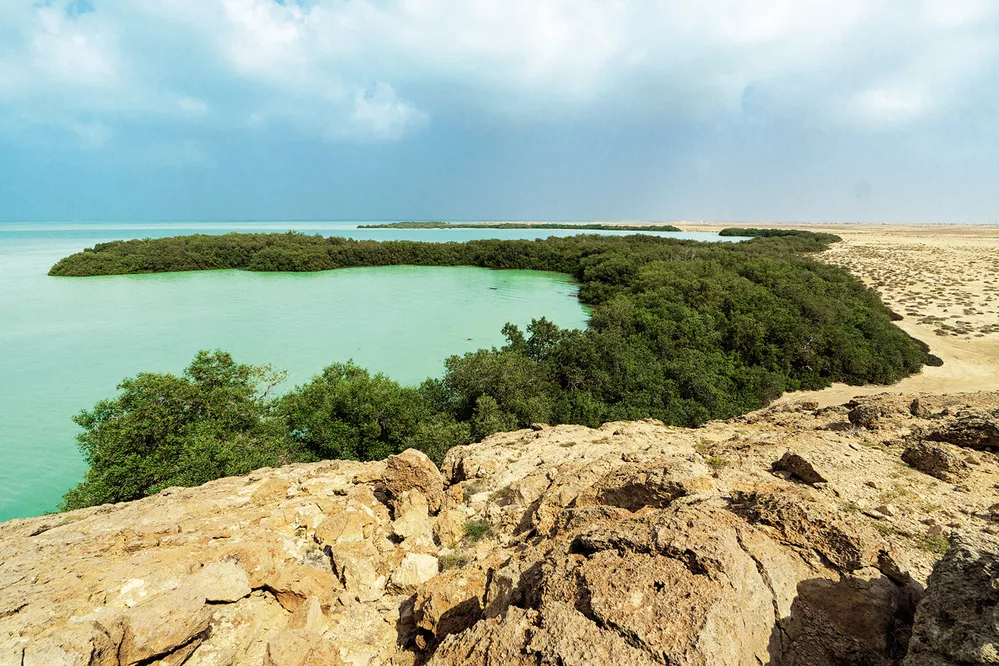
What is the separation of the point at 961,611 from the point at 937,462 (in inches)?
228

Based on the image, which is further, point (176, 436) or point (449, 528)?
point (176, 436)

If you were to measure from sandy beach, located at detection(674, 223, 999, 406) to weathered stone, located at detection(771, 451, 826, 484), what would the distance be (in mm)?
19132

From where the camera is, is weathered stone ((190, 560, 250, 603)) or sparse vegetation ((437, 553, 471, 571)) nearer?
weathered stone ((190, 560, 250, 603))

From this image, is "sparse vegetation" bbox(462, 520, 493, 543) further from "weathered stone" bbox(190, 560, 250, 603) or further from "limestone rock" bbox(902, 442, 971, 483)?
"limestone rock" bbox(902, 442, 971, 483)

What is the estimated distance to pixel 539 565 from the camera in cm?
471

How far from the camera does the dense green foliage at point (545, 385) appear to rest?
1223 cm

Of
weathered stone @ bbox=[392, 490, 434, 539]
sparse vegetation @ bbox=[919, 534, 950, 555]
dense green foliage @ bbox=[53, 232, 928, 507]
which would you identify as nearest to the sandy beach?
dense green foliage @ bbox=[53, 232, 928, 507]

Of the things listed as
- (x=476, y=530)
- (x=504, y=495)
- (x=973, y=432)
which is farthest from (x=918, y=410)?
(x=476, y=530)

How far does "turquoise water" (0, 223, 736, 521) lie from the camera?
18.0m

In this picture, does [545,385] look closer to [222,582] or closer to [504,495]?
[504,495]

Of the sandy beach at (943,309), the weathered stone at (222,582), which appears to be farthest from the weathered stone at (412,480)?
the sandy beach at (943,309)

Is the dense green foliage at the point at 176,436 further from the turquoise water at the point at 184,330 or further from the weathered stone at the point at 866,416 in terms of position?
the weathered stone at the point at 866,416

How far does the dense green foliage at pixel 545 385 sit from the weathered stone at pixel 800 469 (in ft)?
32.2

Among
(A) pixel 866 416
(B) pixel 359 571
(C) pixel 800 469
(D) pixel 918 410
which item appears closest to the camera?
(B) pixel 359 571
